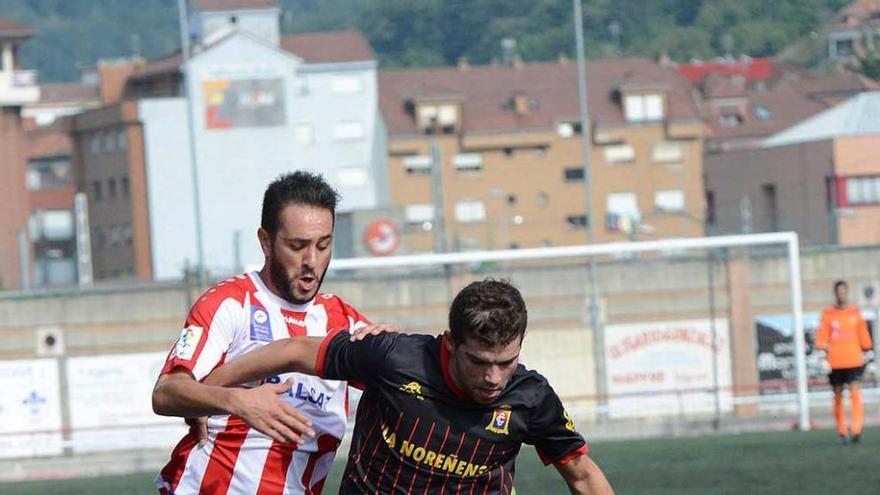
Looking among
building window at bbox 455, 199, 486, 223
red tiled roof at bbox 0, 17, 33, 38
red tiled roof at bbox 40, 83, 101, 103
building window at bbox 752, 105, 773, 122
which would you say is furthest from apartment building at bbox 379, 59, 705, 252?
red tiled roof at bbox 40, 83, 101, 103

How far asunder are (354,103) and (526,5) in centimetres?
5048

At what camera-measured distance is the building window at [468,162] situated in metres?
70.8

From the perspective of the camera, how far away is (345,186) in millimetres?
74312

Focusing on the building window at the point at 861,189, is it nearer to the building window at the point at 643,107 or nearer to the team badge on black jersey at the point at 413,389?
the building window at the point at 643,107

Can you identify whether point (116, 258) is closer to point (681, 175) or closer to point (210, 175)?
point (210, 175)

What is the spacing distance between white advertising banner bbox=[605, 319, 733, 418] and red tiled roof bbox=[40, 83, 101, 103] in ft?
262

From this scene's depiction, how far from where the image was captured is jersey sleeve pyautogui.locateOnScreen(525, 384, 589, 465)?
4.35 meters

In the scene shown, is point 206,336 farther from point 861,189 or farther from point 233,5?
point 233,5

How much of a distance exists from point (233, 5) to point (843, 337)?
65977 millimetres

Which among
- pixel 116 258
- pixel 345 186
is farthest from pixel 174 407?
pixel 345 186

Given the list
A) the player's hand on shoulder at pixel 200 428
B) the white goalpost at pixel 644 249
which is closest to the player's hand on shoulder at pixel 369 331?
the player's hand on shoulder at pixel 200 428

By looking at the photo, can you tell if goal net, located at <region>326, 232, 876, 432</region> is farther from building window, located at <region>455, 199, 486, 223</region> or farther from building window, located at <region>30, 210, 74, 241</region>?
building window, located at <region>30, 210, 74, 241</region>

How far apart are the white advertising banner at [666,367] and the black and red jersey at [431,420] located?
1633cm

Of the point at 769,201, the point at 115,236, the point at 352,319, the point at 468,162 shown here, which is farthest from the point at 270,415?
the point at 115,236
